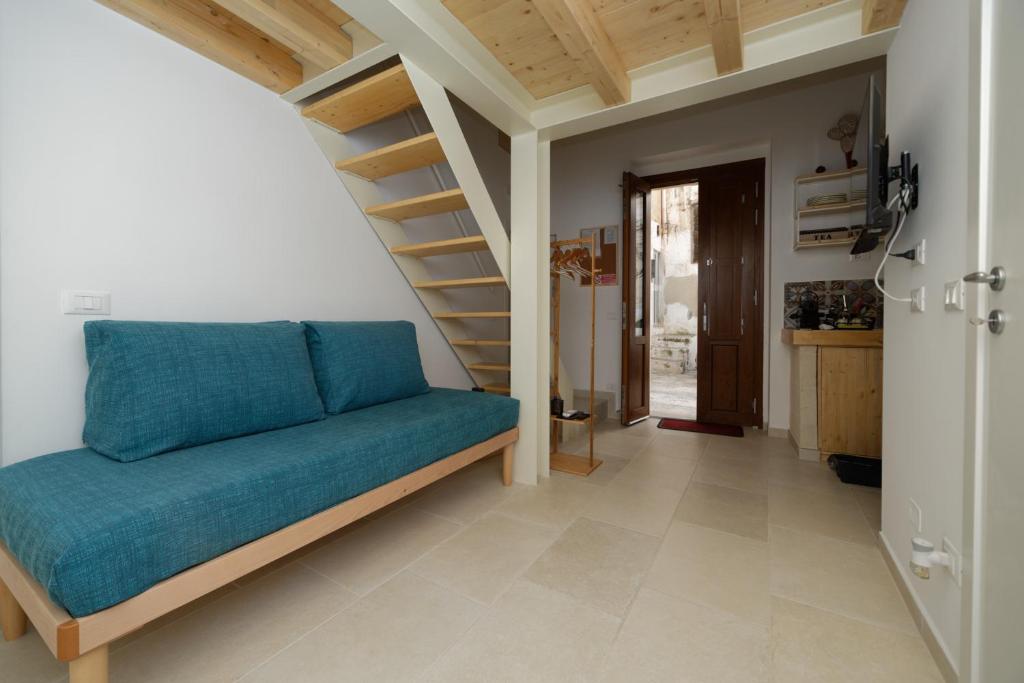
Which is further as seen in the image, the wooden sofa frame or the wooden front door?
the wooden front door

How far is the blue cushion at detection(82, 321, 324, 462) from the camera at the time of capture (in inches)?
57.4

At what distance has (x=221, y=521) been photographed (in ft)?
3.90

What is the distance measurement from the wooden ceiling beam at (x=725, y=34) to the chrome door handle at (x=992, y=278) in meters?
1.27

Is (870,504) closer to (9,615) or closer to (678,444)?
(678,444)

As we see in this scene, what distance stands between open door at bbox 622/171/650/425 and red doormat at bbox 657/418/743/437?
0.94ft

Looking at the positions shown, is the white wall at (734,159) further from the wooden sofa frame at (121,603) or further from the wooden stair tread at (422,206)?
the wooden sofa frame at (121,603)

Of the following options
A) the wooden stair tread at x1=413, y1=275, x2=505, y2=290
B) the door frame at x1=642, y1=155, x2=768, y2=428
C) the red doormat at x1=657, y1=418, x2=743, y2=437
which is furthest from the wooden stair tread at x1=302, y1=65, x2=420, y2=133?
the red doormat at x1=657, y1=418, x2=743, y2=437

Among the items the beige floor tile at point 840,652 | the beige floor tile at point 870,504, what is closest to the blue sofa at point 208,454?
the beige floor tile at point 840,652

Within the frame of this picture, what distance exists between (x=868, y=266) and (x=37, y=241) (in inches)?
200

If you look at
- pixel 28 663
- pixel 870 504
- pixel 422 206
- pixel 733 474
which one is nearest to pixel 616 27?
pixel 422 206

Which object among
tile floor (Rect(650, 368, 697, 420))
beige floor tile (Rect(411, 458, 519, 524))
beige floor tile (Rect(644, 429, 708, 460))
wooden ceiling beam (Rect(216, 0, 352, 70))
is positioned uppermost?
wooden ceiling beam (Rect(216, 0, 352, 70))

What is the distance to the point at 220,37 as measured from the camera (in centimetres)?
199

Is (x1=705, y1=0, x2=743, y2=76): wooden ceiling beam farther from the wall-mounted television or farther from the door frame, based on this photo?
the door frame

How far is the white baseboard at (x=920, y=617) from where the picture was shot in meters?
1.21
